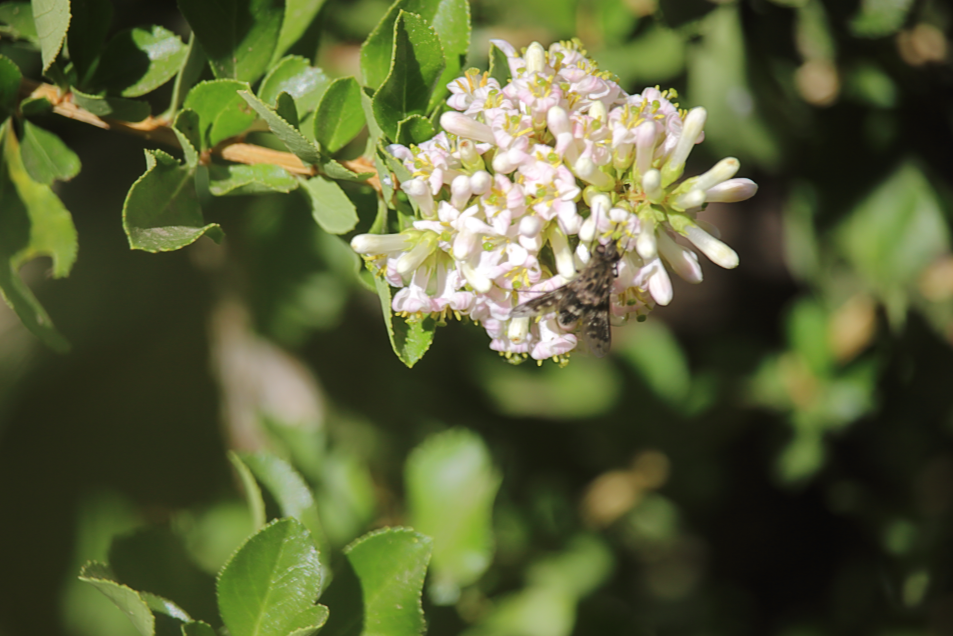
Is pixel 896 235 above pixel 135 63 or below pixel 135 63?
below

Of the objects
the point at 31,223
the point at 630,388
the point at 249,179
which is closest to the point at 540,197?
the point at 249,179

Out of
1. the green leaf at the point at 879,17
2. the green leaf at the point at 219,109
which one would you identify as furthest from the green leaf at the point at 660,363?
the green leaf at the point at 219,109

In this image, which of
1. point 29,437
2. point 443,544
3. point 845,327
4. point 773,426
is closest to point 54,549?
point 29,437

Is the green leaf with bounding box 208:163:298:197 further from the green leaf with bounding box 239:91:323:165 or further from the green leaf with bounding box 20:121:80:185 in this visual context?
the green leaf with bounding box 20:121:80:185

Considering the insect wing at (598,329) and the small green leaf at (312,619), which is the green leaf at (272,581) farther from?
the insect wing at (598,329)

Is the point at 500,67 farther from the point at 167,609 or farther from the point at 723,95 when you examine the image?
the point at 723,95
